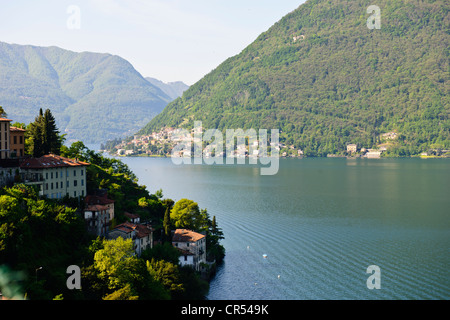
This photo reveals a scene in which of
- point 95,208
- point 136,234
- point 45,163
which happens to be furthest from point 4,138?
point 136,234

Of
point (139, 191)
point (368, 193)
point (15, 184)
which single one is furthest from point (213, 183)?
point (15, 184)

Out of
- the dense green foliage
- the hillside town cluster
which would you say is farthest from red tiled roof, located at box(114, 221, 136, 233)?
the dense green foliage

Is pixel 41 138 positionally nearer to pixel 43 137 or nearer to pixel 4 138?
pixel 43 137

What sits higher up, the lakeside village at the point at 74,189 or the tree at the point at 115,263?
the lakeside village at the point at 74,189

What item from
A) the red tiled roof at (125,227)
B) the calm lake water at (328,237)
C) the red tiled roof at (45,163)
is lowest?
the calm lake water at (328,237)

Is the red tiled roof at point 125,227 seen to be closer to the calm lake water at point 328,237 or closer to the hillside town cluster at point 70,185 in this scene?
the hillside town cluster at point 70,185

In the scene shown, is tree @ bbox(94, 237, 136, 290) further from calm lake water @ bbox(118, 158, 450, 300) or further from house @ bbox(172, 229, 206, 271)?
house @ bbox(172, 229, 206, 271)

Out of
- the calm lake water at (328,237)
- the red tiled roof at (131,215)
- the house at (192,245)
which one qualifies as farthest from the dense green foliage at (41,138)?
the calm lake water at (328,237)
